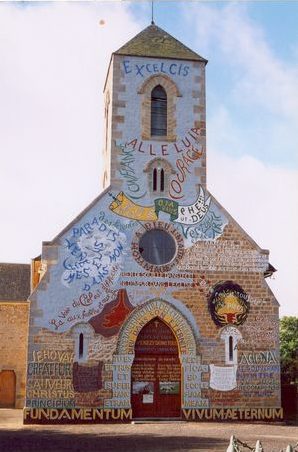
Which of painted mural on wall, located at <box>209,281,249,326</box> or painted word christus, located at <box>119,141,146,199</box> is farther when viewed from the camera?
painted word christus, located at <box>119,141,146,199</box>

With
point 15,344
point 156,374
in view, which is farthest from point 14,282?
point 156,374

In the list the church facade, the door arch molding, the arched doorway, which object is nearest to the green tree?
the church facade

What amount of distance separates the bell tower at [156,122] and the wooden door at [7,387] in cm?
1302

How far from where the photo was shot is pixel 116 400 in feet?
69.7

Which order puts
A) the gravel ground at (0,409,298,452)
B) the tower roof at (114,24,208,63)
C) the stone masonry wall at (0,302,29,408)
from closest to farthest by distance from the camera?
the gravel ground at (0,409,298,452)
the tower roof at (114,24,208,63)
the stone masonry wall at (0,302,29,408)

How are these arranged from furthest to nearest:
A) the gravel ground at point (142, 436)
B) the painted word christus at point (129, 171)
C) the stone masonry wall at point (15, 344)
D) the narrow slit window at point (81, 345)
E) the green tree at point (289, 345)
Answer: the green tree at point (289, 345), the stone masonry wall at point (15, 344), the painted word christus at point (129, 171), the narrow slit window at point (81, 345), the gravel ground at point (142, 436)

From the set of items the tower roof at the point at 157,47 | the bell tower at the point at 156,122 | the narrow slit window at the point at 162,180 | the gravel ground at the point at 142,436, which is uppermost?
the tower roof at the point at 157,47

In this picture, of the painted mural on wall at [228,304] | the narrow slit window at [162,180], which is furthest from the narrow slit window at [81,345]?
the narrow slit window at [162,180]

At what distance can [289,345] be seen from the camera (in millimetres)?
45438

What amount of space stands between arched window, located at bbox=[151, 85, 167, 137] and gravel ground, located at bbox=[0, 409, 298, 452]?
1142 centimetres

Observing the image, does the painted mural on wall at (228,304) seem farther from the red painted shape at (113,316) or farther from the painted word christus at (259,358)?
the red painted shape at (113,316)

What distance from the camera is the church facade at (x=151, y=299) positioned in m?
21.3

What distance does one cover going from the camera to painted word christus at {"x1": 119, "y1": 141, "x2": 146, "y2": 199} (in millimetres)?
23469

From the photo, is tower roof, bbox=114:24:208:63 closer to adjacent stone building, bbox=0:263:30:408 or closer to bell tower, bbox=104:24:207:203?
bell tower, bbox=104:24:207:203
